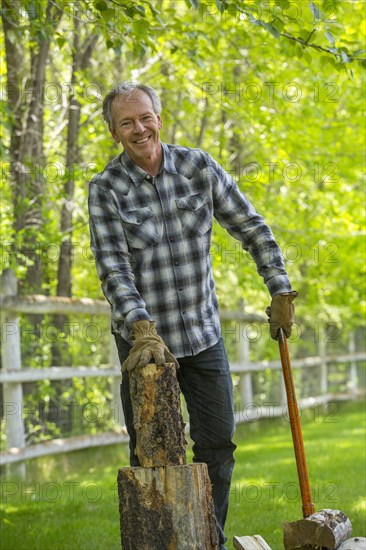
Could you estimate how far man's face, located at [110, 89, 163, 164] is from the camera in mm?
4137

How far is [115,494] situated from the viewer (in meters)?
6.82

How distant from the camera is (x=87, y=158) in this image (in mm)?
11023

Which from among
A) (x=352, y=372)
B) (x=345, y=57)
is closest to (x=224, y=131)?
(x=345, y=57)

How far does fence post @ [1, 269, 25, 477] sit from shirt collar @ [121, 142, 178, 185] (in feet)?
12.0

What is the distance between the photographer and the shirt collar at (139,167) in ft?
13.8

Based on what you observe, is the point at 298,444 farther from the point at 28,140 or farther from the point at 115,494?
the point at 28,140

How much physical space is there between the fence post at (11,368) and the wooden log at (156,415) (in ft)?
14.2

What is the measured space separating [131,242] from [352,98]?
7459 millimetres

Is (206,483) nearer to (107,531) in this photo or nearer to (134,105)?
(134,105)

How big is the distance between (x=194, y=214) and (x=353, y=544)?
1.48m

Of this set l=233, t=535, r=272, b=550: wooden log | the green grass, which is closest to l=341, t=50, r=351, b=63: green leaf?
the green grass

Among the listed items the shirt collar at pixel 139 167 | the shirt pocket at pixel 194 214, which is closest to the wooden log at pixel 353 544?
the shirt pocket at pixel 194 214

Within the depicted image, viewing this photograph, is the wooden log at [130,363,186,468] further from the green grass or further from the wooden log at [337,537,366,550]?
the green grass

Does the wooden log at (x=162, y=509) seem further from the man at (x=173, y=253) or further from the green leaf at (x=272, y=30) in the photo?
the green leaf at (x=272, y=30)
